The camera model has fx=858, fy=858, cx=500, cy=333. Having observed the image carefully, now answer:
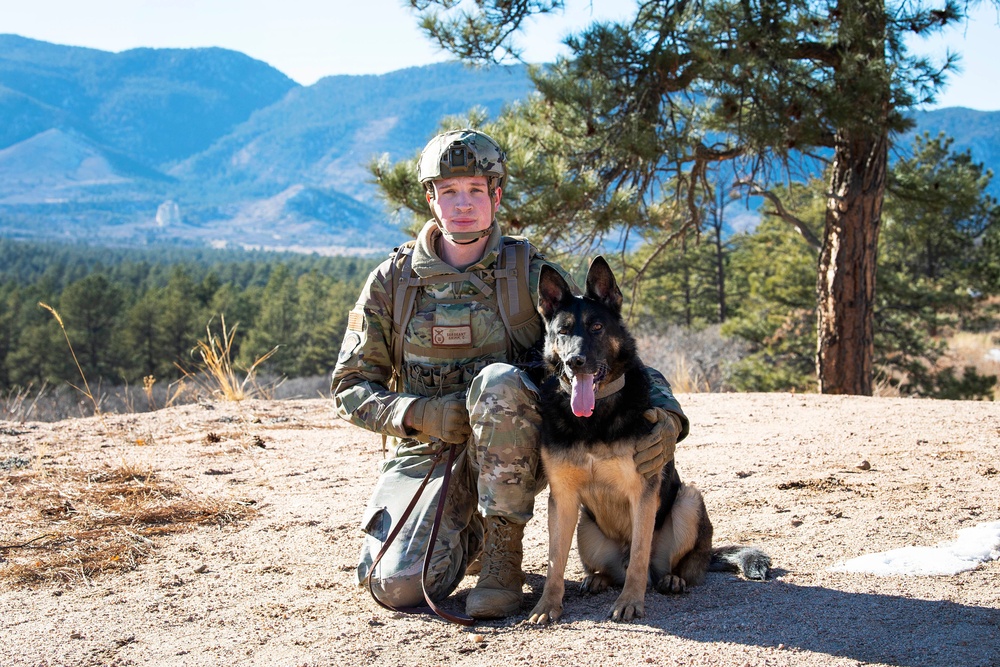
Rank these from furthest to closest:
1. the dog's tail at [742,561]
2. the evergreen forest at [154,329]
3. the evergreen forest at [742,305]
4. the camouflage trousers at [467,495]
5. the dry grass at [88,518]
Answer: the evergreen forest at [154,329] → the evergreen forest at [742,305] → the dry grass at [88,518] → the dog's tail at [742,561] → the camouflage trousers at [467,495]

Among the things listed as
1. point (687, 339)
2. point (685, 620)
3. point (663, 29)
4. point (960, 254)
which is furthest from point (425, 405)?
point (960, 254)

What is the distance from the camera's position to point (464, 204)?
3.96m

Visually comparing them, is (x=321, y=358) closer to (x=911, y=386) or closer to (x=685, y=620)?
(x=911, y=386)

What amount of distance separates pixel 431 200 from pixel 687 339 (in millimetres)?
19655

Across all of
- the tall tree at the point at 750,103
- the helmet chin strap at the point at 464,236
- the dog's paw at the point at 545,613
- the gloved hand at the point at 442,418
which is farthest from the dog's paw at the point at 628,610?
the tall tree at the point at 750,103

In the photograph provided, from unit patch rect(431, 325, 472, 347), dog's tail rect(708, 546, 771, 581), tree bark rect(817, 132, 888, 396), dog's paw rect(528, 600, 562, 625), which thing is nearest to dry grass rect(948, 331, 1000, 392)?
tree bark rect(817, 132, 888, 396)

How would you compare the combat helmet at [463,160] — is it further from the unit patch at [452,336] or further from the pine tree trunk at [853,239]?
the pine tree trunk at [853,239]

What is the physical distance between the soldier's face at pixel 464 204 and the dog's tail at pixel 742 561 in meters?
1.89

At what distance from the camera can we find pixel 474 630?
11.1 feet

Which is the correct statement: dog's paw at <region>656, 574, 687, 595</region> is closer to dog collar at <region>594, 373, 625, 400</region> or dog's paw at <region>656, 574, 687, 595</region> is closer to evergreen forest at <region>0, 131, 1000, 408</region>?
dog collar at <region>594, 373, 625, 400</region>

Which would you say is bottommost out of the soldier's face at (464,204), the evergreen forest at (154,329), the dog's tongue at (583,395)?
the evergreen forest at (154,329)

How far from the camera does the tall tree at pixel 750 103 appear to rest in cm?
805

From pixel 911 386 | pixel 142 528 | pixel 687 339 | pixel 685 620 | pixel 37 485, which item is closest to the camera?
pixel 685 620

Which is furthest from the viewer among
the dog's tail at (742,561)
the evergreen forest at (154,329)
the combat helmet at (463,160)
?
the evergreen forest at (154,329)
